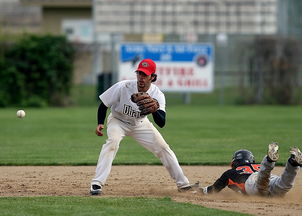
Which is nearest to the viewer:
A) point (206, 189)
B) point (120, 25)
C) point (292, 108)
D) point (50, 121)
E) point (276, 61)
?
point (206, 189)

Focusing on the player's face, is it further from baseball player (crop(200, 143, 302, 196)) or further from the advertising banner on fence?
the advertising banner on fence

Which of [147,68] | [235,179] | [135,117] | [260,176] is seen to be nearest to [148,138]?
[135,117]

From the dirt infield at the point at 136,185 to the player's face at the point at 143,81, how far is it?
1314mm

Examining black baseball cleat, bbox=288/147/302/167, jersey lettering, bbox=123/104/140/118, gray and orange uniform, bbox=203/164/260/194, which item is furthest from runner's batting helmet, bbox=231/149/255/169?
jersey lettering, bbox=123/104/140/118

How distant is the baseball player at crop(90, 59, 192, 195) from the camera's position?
326 inches

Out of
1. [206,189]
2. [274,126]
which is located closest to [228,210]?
[206,189]

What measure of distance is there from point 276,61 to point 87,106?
733 centimetres

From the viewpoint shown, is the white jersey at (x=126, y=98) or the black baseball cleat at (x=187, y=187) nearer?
the white jersey at (x=126, y=98)

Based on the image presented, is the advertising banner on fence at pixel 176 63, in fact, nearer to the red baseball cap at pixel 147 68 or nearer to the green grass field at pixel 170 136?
the green grass field at pixel 170 136

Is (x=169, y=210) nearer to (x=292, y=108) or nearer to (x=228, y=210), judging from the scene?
(x=228, y=210)

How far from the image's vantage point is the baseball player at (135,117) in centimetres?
828

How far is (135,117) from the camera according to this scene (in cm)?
862

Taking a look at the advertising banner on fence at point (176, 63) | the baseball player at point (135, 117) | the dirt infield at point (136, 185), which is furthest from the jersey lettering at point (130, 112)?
the advertising banner on fence at point (176, 63)

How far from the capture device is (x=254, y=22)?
4194cm
